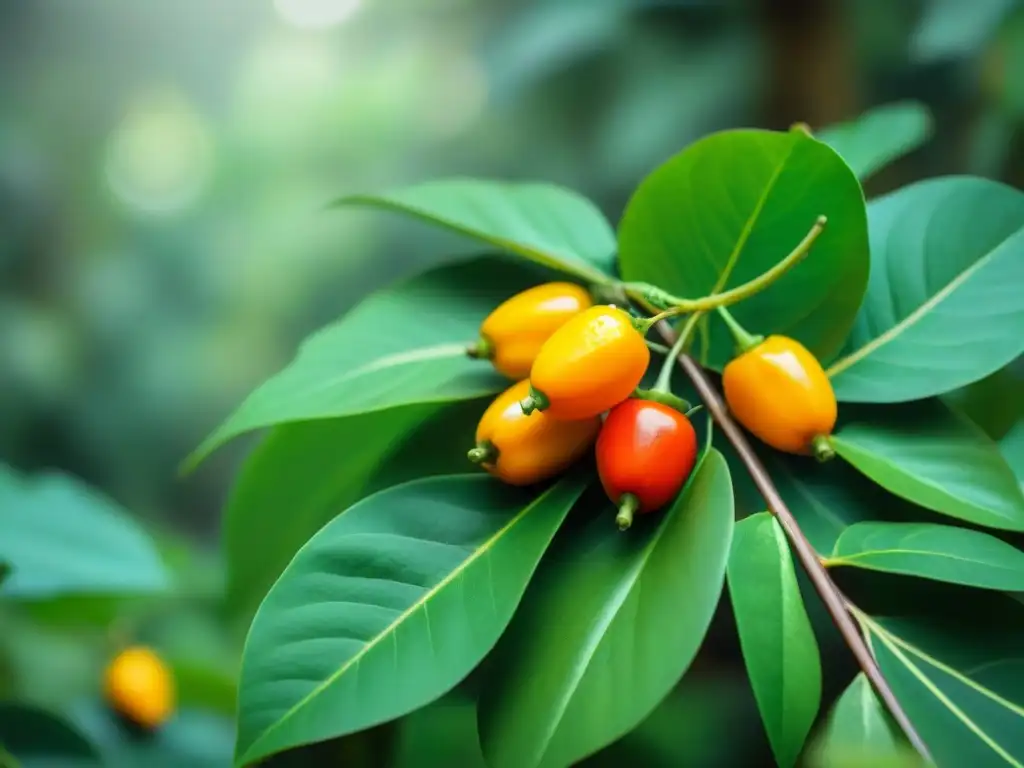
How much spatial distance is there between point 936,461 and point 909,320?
0.09 meters

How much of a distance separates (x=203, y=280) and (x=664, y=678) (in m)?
1.82

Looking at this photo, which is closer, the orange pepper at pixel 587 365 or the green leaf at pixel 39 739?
the orange pepper at pixel 587 365

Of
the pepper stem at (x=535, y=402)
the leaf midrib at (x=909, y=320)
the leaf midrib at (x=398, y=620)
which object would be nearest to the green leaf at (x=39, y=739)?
the leaf midrib at (x=398, y=620)

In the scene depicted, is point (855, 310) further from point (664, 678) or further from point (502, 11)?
point (502, 11)

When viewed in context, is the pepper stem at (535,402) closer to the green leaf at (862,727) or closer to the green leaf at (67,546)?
the green leaf at (862,727)

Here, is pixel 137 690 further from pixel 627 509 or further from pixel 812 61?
pixel 812 61

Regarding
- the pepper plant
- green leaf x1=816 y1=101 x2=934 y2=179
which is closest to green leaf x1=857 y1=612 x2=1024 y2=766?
the pepper plant

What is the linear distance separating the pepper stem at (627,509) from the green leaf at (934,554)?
0.10 m

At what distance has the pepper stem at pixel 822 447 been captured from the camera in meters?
0.42

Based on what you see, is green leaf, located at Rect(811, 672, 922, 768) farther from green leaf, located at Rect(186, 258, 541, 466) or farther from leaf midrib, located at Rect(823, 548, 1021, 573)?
green leaf, located at Rect(186, 258, 541, 466)

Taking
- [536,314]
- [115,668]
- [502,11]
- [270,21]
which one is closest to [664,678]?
[536,314]

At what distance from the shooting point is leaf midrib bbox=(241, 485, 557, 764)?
1.16ft

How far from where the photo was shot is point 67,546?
712 millimetres

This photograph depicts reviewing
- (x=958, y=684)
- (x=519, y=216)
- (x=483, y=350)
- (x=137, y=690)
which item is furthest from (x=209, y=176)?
(x=958, y=684)
